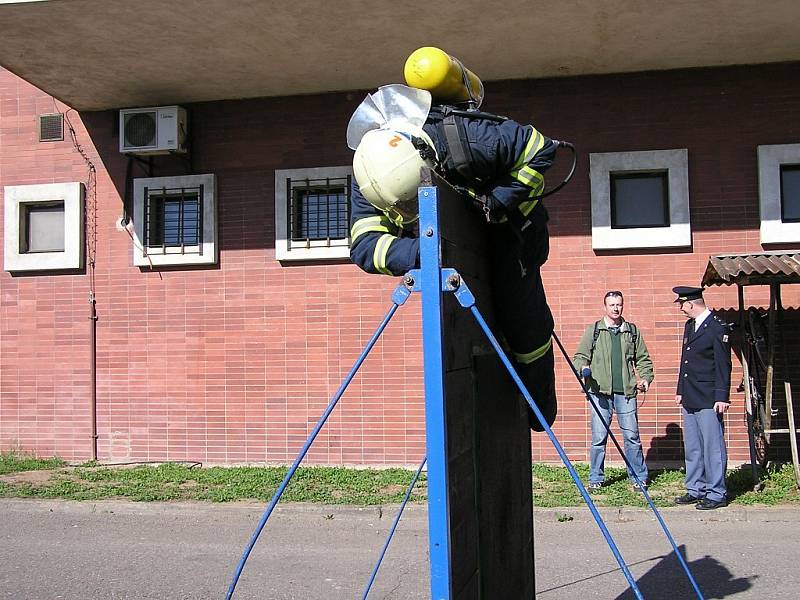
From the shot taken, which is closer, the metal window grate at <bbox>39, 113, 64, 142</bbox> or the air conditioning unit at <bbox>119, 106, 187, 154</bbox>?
the air conditioning unit at <bbox>119, 106, 187, 154</bbox>

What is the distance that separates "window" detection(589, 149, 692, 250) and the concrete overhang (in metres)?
1.04

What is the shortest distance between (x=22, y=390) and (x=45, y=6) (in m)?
5.04

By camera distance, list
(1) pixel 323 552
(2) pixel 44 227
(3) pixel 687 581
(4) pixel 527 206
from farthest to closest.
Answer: (2) pixel 44 227 → (1) pixel 323 552 → (3) pixel 687 581 → (4) pixel 527 206

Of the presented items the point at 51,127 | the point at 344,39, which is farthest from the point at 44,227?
the point at 344,39

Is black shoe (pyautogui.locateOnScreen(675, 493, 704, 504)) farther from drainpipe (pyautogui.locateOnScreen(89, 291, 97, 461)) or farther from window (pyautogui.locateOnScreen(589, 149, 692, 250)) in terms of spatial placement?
drainpipe (pyautogui.locateOnScreen(89, 291, 97, 461))

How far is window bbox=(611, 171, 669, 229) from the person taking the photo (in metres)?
9.76

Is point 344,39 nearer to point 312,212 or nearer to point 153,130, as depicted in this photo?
point 312,212

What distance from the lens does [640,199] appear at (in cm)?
981

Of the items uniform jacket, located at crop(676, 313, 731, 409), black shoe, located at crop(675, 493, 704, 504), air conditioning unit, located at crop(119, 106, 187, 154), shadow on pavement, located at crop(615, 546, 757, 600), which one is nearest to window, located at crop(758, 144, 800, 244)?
uniform jacket, located at crop(676, 313, 731, 409)

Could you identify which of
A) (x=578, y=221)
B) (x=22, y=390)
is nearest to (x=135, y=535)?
(x=22, y=390)

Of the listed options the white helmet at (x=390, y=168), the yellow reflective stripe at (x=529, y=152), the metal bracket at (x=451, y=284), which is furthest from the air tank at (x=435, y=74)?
the metal bracket at (x=451, y=284)

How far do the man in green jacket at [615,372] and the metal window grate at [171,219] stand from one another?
4989 millimetres

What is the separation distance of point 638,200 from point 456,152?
7.26 meters

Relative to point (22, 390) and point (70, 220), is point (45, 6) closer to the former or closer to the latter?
point (70, 220)
